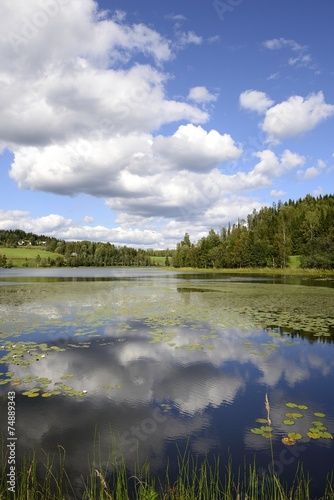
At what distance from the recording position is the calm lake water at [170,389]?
663cm

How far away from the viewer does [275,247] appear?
105625 mm

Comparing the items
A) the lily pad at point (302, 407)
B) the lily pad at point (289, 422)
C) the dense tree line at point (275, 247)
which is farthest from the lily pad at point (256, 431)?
the dense tree line at point (275, 247)

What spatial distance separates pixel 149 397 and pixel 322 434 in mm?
4299

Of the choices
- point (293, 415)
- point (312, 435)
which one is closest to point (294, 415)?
point (293, 415)

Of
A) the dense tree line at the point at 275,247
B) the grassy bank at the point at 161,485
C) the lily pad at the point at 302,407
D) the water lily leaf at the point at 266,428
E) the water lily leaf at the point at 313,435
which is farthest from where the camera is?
the dense tree line at the point at 275,247

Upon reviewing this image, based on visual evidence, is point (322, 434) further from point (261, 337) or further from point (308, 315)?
point (308, 315)

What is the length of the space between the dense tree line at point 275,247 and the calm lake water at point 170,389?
67.6m

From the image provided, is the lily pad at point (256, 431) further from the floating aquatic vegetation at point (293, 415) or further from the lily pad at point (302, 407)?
the lily pad at point (302, 407)

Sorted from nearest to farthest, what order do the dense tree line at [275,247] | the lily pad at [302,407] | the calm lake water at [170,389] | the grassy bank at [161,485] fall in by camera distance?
the grassy bank at [161,485], the calm lake water at [170,389], the lily pad at [302,407], the dense tree line at [275,247]

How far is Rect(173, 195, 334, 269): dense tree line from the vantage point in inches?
3211

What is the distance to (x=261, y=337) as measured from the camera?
16125 mm

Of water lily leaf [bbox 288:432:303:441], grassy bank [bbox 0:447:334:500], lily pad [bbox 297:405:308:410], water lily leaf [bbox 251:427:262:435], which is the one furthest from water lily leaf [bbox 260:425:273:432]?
lily pad [bbox 297:405:308:410]

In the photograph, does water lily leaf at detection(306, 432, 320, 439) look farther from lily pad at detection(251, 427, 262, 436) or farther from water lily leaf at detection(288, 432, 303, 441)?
lily pad at detection(251, 427, 262, 436)

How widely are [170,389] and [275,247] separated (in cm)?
10221
